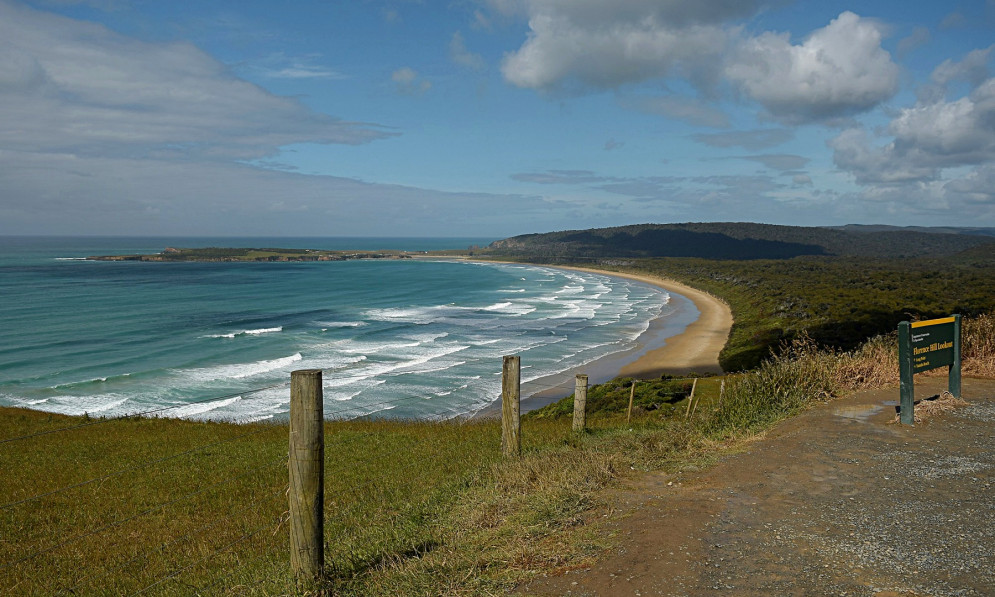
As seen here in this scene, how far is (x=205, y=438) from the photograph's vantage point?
16.4m

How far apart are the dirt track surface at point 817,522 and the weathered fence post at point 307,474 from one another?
166cm

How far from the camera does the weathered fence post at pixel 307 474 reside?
15.2 ft

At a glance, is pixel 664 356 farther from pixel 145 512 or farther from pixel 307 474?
pixel 307 474

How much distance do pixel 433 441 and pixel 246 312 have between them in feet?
157

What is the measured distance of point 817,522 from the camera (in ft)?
19.0

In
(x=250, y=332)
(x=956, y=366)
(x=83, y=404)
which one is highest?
(x=956, y=366)

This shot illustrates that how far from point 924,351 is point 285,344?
1422 inches

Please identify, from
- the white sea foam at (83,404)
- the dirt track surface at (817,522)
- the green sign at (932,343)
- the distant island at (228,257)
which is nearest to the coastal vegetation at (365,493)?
the dirt track surface at (817,522)

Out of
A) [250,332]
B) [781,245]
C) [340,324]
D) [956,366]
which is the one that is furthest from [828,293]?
[781,245]

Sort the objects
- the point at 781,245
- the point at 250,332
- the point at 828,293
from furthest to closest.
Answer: the point at 781,245
the point at 828,293
the point at 250,332

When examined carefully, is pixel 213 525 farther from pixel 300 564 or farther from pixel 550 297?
pixel 550 297

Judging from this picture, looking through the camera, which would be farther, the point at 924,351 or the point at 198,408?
the point at 198,408

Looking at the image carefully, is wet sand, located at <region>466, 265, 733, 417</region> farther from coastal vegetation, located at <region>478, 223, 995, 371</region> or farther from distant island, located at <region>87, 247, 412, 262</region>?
distant island, located at <region>87, 247, 412, 262</region>

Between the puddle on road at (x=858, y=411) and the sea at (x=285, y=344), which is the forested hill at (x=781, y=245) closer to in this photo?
the sea at (x=285, y=344)
